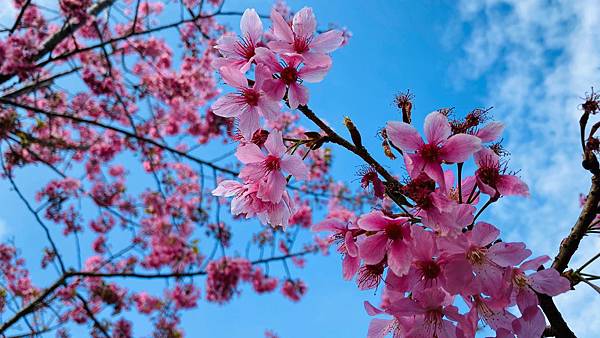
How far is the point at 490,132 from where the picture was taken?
1287mm

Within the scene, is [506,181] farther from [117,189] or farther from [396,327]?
[117,189]

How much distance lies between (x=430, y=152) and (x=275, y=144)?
0.42 meters

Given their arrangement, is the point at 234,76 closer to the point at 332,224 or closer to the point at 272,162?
the point at 272,162

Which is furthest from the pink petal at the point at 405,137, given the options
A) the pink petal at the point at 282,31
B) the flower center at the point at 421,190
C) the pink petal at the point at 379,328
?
the pink petal at the point at 379,328

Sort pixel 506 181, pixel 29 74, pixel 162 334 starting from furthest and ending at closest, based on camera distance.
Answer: pixel 162 334
pixel 29 74
pixel 506 181

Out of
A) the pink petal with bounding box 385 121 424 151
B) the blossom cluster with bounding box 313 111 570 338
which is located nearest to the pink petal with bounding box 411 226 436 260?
the blossom cluster with bounding box 313 111 570 338

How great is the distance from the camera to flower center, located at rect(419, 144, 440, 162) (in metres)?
1.23

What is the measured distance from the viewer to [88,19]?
646 centimetres

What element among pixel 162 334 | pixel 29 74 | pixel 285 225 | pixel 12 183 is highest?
pixel 29 74

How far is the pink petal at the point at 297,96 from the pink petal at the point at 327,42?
18cm

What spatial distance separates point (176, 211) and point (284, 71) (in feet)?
28.1

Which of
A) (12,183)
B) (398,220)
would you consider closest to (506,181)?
(398,220)

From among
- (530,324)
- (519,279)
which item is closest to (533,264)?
(519,279)

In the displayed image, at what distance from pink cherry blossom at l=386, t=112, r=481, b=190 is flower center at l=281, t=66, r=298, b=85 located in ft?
0.97
